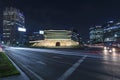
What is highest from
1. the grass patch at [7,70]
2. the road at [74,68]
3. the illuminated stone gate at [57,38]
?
the illuminated stone gate at [57,38]

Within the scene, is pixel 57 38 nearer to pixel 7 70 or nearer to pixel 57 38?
pixel 57 38

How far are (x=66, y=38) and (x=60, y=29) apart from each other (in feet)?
20.3

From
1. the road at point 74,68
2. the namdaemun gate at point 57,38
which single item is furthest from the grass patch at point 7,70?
the namdaemun gate at point 57,38

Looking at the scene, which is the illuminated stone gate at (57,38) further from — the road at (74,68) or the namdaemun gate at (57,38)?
the road at (74,68)

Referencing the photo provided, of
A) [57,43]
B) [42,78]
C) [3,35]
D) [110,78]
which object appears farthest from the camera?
[3,35]

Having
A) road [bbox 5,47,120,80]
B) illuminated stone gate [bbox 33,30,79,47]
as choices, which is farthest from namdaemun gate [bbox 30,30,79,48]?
road [bbox 5,47,120,80]

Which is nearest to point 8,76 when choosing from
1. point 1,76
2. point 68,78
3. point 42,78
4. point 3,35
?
point 1,76

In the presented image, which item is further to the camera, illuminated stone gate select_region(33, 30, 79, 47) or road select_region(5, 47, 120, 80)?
illuminated stone gate select_region(33, 30, 79, 47)

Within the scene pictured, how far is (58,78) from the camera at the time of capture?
15414 mm

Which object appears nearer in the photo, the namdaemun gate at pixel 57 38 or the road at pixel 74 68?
the road at pixel 74 68

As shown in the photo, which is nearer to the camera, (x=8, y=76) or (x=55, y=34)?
(x=8, y=76)

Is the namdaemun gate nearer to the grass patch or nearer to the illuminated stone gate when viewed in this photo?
the illuminated stone gate

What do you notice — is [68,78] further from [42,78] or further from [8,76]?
[8,76]

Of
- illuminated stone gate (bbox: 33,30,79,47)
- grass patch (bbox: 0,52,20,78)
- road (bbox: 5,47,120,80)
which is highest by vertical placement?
illuminated stone gate (bbox: 33,30,79,47)
